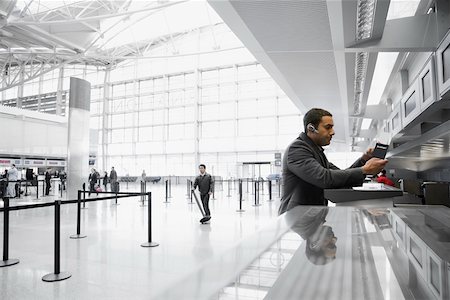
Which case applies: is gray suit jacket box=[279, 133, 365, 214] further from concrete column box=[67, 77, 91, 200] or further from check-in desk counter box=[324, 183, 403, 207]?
concrete column box=[67, 77, 91, 200]

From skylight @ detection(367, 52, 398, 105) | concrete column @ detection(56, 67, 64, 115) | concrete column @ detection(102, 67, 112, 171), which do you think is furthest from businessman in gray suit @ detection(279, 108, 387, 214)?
concrete column @ detection(56, 67, 64, 115)

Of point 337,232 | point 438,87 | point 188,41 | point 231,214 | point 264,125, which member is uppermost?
point 188,41

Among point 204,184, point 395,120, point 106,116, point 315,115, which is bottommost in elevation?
point 204,184

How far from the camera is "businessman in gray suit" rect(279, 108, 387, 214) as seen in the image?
2299mm

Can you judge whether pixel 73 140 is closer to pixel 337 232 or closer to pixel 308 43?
pixel 308 43

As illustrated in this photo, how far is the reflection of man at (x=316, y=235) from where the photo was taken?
40.9 inches

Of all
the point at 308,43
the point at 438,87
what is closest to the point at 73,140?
the point at 308,43

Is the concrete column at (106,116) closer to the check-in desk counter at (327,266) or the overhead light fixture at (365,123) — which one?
the overhead light fixture at (365,123)

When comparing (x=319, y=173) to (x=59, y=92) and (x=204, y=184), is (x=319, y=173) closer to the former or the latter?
(x=204, y=184)

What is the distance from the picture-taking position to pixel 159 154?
34.0 meters

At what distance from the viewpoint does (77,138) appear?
14945 millimetres

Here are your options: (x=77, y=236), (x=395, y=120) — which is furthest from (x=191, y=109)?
(x=395, y=120)

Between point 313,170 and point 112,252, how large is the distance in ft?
15.5

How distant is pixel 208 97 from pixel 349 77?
26.9 m
